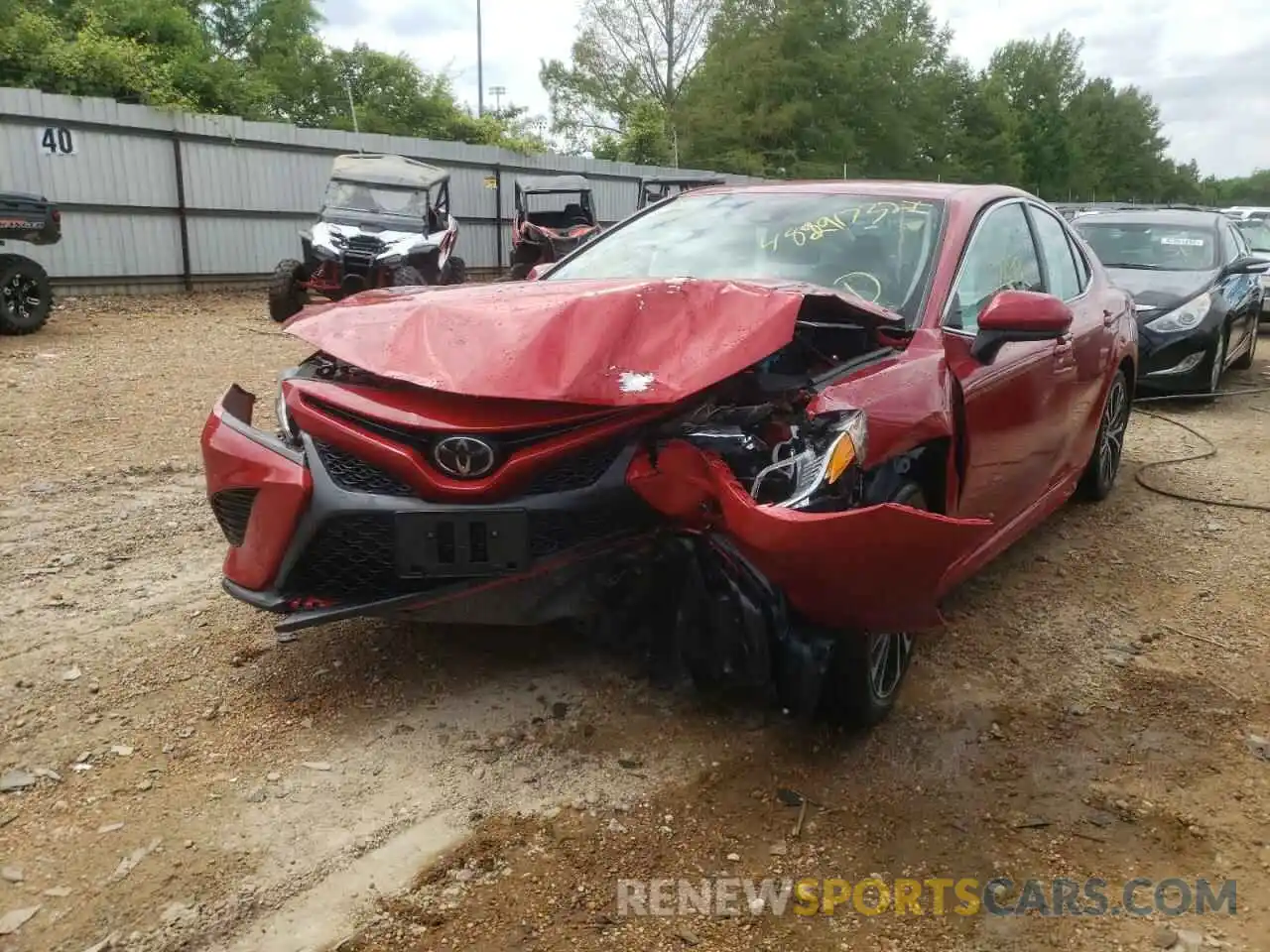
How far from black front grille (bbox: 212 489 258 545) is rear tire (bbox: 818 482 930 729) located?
1.66 metres

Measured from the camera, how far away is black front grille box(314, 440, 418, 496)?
8.84 feet

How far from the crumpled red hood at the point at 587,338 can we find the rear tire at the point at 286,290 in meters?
9.66

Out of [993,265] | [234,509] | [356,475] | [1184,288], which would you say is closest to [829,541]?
[356,475]

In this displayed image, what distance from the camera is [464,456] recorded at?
8.69 ft

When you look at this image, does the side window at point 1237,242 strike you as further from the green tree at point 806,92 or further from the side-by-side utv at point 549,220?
the green tree at point 806,92

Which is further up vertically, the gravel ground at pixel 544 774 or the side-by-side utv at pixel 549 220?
the side-by-side utv at pixel 549 220

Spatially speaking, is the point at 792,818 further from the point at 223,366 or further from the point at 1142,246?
the point at 1142,246

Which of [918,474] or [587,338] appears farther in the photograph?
[918,474]

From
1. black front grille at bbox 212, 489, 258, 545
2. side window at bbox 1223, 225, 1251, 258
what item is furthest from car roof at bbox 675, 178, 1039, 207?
side window at bbox 1223, 225, 1251, 258

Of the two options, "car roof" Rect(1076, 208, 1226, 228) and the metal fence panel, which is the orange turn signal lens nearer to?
"car roof" Rect(1076, 208, 1226, 228)

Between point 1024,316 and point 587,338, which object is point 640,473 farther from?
point 1024,316

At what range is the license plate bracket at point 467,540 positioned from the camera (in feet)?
8.56

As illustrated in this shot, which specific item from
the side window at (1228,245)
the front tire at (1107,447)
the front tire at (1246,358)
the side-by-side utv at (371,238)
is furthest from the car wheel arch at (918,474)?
the side-by-side utv at (371,238)

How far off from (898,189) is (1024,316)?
3.15 feet
